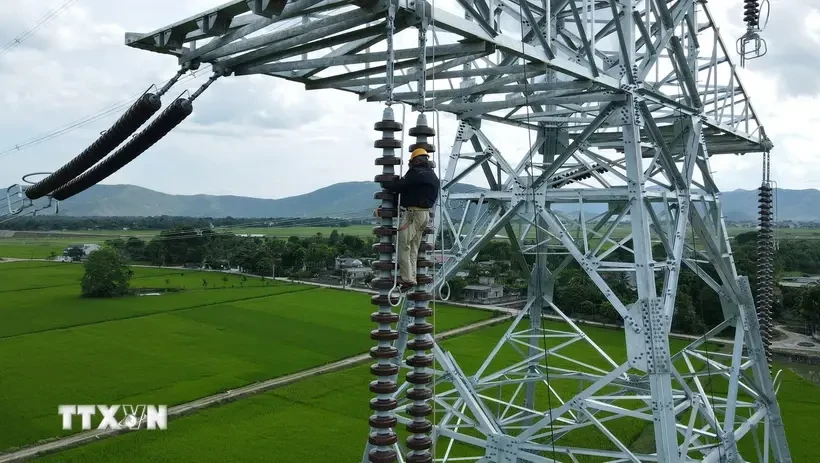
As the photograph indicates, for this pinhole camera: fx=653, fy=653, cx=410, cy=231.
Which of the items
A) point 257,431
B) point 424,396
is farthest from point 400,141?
point 257,431

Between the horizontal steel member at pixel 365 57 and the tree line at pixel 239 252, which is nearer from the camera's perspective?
the horizontal steel member at pixel 365 57

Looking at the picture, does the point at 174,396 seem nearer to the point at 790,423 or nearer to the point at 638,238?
the point at 638,238

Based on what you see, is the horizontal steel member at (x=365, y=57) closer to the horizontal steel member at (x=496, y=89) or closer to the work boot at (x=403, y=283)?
the horizontal steel member at (x=496, y=89)

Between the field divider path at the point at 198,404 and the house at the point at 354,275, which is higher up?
the house at the point at 354,275

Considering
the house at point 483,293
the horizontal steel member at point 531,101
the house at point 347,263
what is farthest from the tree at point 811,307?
the house at point 347,263

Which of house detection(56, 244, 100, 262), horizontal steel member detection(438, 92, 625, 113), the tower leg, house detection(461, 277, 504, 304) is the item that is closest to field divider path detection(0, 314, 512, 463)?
house detection(461, 277, 504, 304)

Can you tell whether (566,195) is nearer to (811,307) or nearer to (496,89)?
(496,89)

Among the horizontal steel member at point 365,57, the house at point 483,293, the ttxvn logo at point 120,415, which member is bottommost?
the ttxvn logo at point 120,415
